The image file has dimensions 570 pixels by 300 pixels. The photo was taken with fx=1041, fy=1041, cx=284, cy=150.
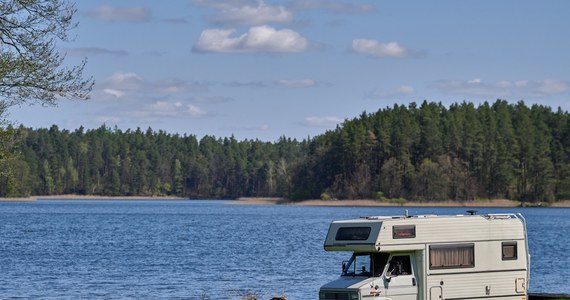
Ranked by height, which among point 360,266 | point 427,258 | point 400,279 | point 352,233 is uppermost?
point 352,233

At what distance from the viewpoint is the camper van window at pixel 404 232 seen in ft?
88.6

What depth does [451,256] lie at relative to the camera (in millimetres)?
27938

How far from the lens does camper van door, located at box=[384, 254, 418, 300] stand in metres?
27.0

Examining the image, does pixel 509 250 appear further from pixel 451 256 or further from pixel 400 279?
pixel 400 279

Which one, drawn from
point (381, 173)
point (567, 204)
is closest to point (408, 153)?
point (381, 173)

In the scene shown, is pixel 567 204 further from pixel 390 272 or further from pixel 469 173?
pixel 390 272

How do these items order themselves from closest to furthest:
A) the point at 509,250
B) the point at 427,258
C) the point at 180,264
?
the point at 427,258 → the point at 509,250 → the point at 180,264

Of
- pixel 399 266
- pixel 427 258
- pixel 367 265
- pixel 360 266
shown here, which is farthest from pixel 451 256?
pixel 360 266

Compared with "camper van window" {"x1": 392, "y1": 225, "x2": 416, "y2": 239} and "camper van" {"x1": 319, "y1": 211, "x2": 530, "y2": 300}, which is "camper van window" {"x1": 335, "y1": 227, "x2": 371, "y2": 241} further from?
"camper van window" {"x1": 392, "y1": 225, "x2": 416, "y2": 239}

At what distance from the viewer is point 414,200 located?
7283 inches

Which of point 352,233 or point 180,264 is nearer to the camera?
point 352,233

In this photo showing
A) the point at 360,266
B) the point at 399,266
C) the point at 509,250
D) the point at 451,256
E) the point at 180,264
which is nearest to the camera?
the point at 399,266

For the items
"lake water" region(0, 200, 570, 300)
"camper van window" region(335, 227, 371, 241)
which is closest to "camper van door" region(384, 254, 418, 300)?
"camper van window" region(335, 227, 371, 241)

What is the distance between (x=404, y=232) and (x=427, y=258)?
975mm
